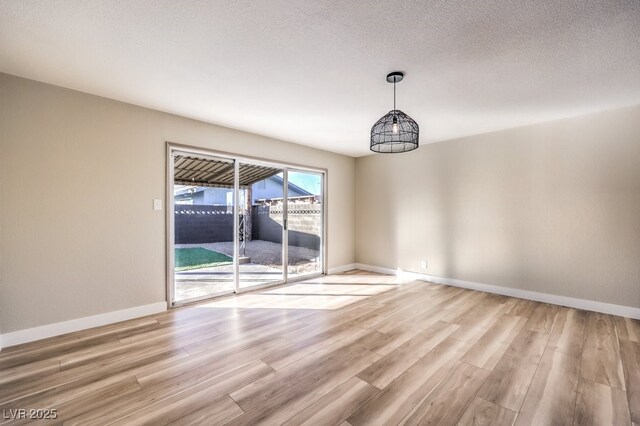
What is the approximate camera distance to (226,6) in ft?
5.63

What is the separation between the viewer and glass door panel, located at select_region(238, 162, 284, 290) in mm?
4422

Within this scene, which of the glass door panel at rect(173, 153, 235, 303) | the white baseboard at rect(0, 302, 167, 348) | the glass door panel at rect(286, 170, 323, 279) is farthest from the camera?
the glass door panel at rect(286, 170, 323, 279)

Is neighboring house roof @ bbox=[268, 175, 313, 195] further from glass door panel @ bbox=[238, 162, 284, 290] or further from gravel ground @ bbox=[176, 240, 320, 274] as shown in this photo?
gravel ground @ bbox=[176, 240, 320, 274]

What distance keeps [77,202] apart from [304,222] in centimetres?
341

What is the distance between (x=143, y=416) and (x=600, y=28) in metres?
3.91

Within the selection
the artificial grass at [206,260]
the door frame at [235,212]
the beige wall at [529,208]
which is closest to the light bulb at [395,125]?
the beige wall at [529,208]

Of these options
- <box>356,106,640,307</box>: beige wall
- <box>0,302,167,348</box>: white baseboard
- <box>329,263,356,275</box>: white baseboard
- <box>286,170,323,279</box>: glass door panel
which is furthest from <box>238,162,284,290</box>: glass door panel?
<box>356,106,640,307</box>: beige wall

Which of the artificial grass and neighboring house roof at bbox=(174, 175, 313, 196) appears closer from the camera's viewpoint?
neighboring house roof at bbox=(174, 175, 313, 196)

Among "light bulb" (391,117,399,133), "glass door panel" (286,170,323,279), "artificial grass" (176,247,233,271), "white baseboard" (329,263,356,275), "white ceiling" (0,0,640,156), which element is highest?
"white ceiling" (0,0,640,156)

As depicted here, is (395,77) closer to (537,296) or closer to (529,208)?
(529,208)

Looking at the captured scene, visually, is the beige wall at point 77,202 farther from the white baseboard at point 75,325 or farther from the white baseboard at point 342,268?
the white baseboard at point 342,268

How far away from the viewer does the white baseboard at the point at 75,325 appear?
256 cm

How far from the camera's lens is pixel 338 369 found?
217cm

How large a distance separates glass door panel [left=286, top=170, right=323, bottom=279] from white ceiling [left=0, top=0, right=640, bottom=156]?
1.90m
